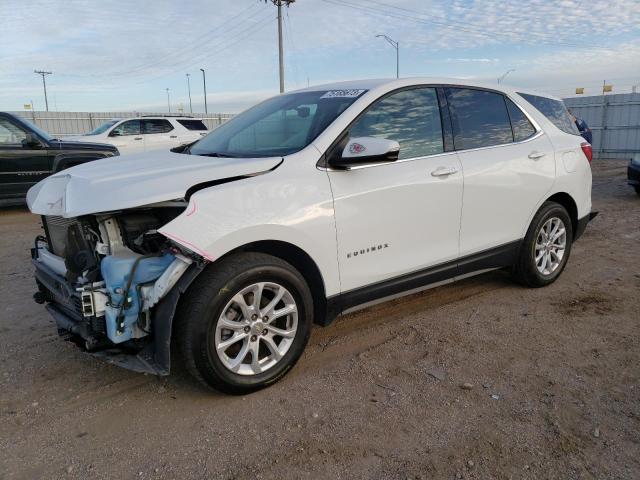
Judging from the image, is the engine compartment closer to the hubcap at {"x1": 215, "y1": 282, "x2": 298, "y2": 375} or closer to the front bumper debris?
the front bumper debris

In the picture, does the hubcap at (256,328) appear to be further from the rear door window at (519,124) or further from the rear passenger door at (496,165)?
the rear door window at (519,124)

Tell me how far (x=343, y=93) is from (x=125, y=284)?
6.61 ft

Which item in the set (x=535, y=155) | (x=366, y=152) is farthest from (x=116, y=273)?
(x=535, y=155)

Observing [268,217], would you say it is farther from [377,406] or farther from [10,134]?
[10,134]

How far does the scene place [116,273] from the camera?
9.13ft

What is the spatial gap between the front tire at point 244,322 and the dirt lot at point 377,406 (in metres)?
0.17

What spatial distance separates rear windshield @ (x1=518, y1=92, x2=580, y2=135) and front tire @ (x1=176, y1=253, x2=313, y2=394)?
3.11m

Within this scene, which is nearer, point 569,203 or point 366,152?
point 366,152

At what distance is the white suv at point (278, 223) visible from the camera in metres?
2.81

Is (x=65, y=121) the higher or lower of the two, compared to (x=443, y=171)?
higher

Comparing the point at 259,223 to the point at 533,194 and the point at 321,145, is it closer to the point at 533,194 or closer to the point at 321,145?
the point at 321,145

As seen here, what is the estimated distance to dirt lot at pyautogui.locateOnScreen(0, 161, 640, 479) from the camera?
2496 mm

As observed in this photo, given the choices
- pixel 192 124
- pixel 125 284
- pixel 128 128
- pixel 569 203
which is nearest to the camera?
pixel 125 284

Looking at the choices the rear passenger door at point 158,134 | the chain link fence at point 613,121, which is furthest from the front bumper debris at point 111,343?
the chain link fence at point 613,121
